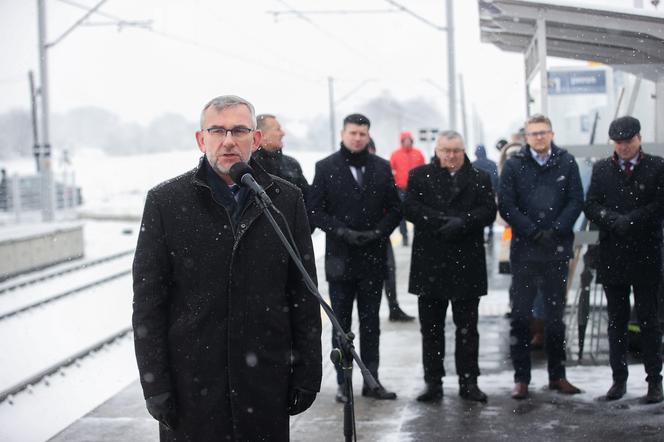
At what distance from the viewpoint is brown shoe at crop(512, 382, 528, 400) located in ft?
21.9

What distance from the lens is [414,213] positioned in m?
6.86

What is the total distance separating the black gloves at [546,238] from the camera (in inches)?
264

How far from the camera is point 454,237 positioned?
6750mm

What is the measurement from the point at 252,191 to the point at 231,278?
352 mm

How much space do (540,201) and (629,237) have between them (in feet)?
2.24

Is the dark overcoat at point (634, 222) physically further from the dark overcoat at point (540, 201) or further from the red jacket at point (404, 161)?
the red jacket at point (404, 161)

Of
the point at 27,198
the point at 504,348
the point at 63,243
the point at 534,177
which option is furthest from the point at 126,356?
the point at 27,198

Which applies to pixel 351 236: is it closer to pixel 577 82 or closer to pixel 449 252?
pixel 449 252

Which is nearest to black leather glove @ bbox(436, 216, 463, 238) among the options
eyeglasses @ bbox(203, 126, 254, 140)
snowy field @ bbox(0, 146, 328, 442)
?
snowy field @ bbox(0, 146, 328, 442)

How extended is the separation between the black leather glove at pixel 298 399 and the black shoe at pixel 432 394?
3.15 m

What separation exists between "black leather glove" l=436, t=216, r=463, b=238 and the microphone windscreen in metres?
3.40

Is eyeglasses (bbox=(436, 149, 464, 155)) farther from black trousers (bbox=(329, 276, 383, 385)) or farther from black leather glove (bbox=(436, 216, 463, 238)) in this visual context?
black trousers (bbox=(329, 276, 383, 385))

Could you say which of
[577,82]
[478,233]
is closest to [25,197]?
[577,82]

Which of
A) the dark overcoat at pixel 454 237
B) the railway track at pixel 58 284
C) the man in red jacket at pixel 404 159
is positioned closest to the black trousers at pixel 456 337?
the dark overcoat at pixel 454 237
